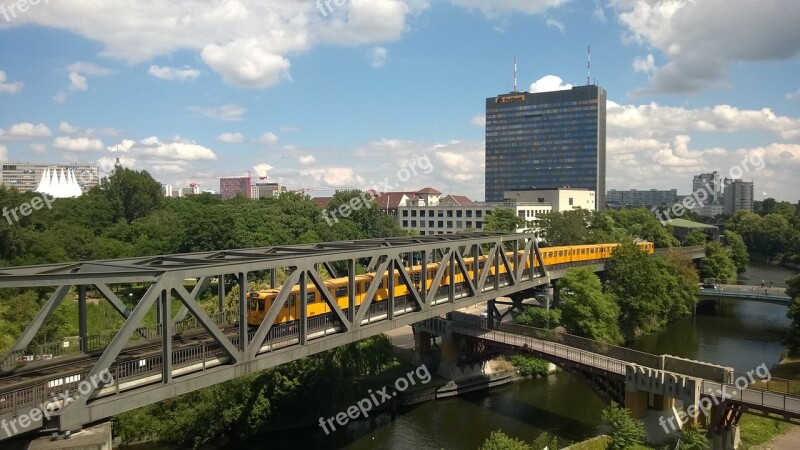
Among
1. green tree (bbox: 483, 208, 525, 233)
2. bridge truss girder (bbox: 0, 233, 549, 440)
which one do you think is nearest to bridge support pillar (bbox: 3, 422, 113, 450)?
bridge truss girder (bbox: 0, 233, 549, 440)

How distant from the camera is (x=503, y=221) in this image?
76938 millimetres

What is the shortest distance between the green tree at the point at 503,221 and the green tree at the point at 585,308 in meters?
32.7

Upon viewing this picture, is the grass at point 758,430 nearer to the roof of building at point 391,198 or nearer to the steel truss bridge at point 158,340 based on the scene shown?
the steel truss bridge at point 158,340

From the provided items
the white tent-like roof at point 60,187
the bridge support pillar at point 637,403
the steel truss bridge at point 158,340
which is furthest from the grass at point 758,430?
the white tent-like roof at point 60,187

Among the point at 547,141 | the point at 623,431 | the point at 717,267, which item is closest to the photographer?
the point at 623,431

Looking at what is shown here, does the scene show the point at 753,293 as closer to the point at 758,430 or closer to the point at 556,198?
the point at 758,430

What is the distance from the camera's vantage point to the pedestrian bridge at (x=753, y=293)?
52125mm

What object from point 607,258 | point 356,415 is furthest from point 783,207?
point 356,415

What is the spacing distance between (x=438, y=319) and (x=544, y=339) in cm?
720

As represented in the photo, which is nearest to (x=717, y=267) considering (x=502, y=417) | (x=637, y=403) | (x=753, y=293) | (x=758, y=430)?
(x=753, y=293)

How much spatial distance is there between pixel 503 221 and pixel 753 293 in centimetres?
3150

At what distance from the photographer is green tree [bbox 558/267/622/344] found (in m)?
39.2

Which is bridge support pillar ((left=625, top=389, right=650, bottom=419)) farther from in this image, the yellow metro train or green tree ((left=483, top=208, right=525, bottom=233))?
green tree ((left=483, top=208, right=525, bottom=233))

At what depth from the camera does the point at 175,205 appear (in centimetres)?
9962
